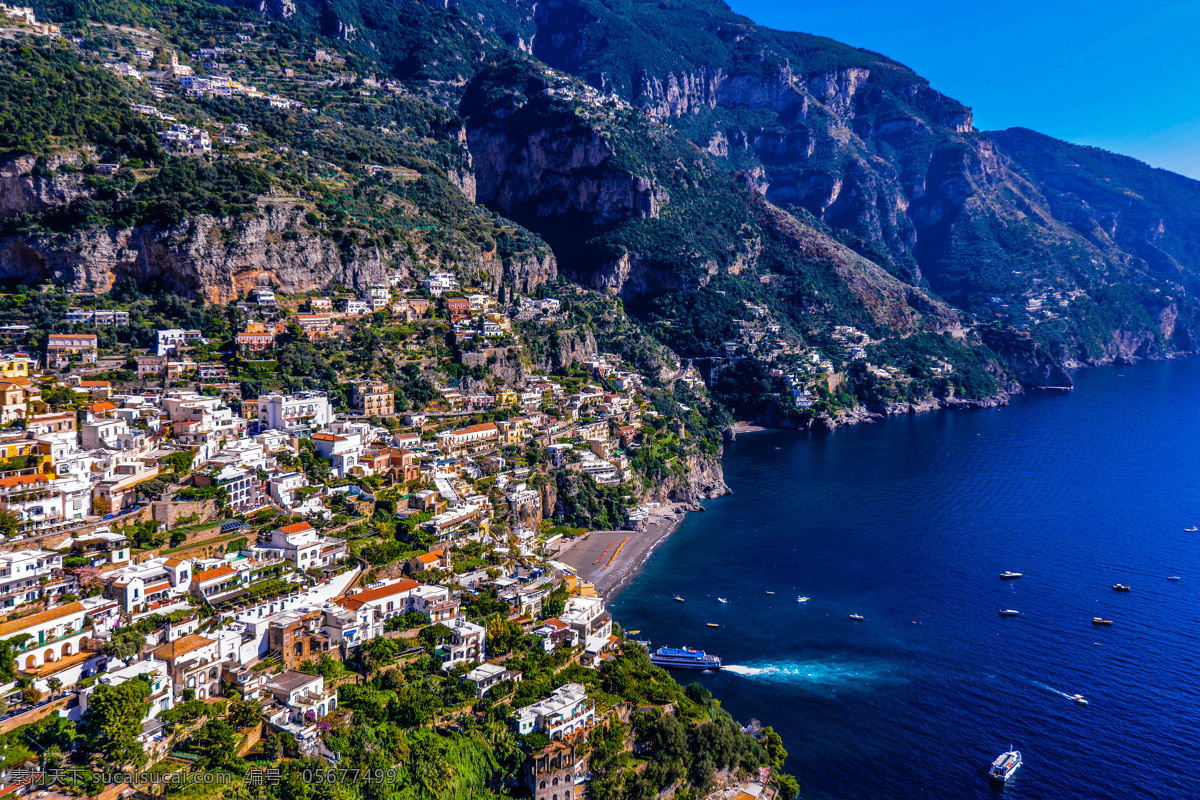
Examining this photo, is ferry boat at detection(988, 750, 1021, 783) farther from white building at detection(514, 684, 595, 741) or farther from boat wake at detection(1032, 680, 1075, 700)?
white building at detection(514, 684, 595, 741)

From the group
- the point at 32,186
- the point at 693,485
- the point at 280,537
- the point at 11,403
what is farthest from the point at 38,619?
the point at 693,485

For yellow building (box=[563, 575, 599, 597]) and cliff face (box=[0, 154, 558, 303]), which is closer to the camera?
yellow building (box=[563, 575, 599, 597])

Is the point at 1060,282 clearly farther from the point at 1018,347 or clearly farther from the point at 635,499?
the point at 635,499

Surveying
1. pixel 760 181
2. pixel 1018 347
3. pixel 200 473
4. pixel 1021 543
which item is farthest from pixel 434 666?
pixel 760 181

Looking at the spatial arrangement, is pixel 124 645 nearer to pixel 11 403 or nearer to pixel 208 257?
pixel 11 403

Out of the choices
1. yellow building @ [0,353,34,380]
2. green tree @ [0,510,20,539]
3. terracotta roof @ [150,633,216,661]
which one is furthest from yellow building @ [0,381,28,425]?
terracotta roof @ [150,633,216,661]

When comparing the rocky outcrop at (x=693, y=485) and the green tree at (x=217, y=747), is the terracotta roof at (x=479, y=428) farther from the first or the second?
the green tree at (x=217, y=747)
